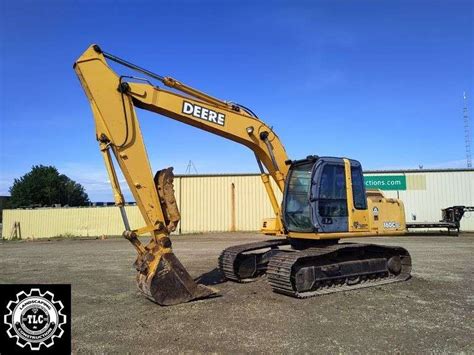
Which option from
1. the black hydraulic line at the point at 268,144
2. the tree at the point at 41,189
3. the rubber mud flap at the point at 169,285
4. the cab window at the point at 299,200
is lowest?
the rubber mud flap at the point at 169,285

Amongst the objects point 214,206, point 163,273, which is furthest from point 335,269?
point 214,206

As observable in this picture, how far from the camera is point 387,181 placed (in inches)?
1177

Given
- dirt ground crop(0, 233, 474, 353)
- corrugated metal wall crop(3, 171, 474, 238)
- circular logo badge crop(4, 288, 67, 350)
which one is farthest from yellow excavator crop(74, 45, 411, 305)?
corrugated metal wall crop(3, 171, 474, 238)

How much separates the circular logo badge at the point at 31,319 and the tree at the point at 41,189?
83.9m

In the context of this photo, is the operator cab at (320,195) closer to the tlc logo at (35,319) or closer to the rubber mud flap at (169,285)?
the rubber mud flap at (169,285)

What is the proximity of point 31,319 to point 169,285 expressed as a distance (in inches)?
130

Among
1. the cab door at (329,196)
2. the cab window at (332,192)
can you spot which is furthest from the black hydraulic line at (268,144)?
the cab window at (332,192)

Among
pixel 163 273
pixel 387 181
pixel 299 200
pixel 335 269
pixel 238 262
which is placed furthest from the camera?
pixel 387 181

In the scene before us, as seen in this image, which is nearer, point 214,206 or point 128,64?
point 128,64

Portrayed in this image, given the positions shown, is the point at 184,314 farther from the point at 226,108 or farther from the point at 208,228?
the point at 208,228

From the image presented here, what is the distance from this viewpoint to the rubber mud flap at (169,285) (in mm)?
8062

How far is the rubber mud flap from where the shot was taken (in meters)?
8.06

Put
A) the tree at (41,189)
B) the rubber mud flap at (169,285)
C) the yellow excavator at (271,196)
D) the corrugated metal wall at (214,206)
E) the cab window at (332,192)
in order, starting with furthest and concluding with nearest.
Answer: the tree at (41,189) → the corrugated metal wall at (214,206) → the cab window at (332,192) → the yellow excavator at (271,196) → the rubber mud flap at (169,285)

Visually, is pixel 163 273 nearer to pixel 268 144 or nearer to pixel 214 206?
pixel 268 144
